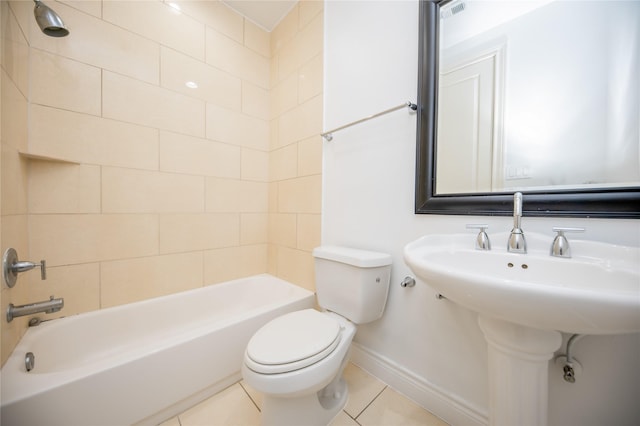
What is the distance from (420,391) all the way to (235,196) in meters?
1.63

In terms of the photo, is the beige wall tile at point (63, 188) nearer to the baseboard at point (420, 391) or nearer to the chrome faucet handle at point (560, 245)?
the baseboard at point (420, 391)

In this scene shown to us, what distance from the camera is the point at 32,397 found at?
0.73 meters

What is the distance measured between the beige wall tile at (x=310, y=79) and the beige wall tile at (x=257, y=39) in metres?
0.50

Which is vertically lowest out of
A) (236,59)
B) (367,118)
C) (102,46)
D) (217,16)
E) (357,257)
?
(357,257)

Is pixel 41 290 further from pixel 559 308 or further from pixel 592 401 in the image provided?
pixel 592 401

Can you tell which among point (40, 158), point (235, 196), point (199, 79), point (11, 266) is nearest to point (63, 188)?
point (40, 158)

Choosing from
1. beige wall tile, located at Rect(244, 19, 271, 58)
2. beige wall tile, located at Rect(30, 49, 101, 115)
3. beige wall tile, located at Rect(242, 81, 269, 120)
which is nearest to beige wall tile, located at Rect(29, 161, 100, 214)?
beige wall tile, located at Rect(30, 49, 101, 115)

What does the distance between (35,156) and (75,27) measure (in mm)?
697

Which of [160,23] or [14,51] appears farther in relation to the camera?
[160,23]

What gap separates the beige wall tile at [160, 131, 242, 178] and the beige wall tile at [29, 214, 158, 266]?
372mm

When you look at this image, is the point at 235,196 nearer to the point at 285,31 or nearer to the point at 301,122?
the point at 301,122

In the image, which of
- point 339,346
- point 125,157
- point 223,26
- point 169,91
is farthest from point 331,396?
point 223,26

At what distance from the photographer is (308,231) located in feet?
5.30

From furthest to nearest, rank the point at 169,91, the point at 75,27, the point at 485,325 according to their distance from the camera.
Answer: the point at 169,91 → the point at 75,27 → the point at 485,325
